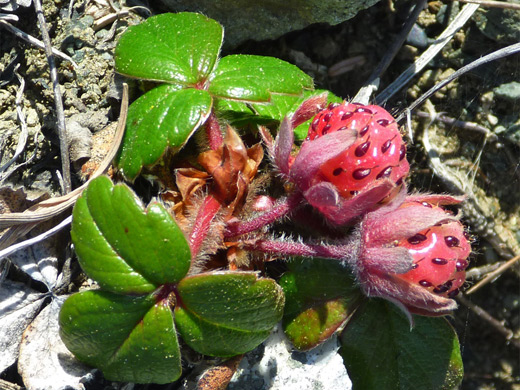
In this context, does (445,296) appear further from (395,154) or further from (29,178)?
(29,178)

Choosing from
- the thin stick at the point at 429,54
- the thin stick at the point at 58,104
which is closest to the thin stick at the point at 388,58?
the thin stick at the point at 429,54

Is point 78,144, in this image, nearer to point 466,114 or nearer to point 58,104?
point 58,104

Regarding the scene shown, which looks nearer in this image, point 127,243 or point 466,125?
point 127,243

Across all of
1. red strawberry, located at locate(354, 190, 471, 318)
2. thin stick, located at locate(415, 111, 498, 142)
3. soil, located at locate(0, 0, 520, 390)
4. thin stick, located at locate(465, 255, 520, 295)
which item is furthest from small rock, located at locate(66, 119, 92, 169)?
thin stick, located at locate(465, 255, 520, 295)

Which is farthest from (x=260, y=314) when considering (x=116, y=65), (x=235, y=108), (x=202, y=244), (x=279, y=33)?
(x=279, y=33)

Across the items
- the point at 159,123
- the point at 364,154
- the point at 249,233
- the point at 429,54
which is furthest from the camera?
the point at 429,54

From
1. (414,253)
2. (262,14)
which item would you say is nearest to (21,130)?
(262,14)

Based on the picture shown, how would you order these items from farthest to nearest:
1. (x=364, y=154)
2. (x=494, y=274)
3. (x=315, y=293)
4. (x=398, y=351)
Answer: (x=494, y=274) < (x=398, y=351) < (x=315, y=293) < (x=364, y=154)

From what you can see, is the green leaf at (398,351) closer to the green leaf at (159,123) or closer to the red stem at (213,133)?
the red stem at (213,133)
